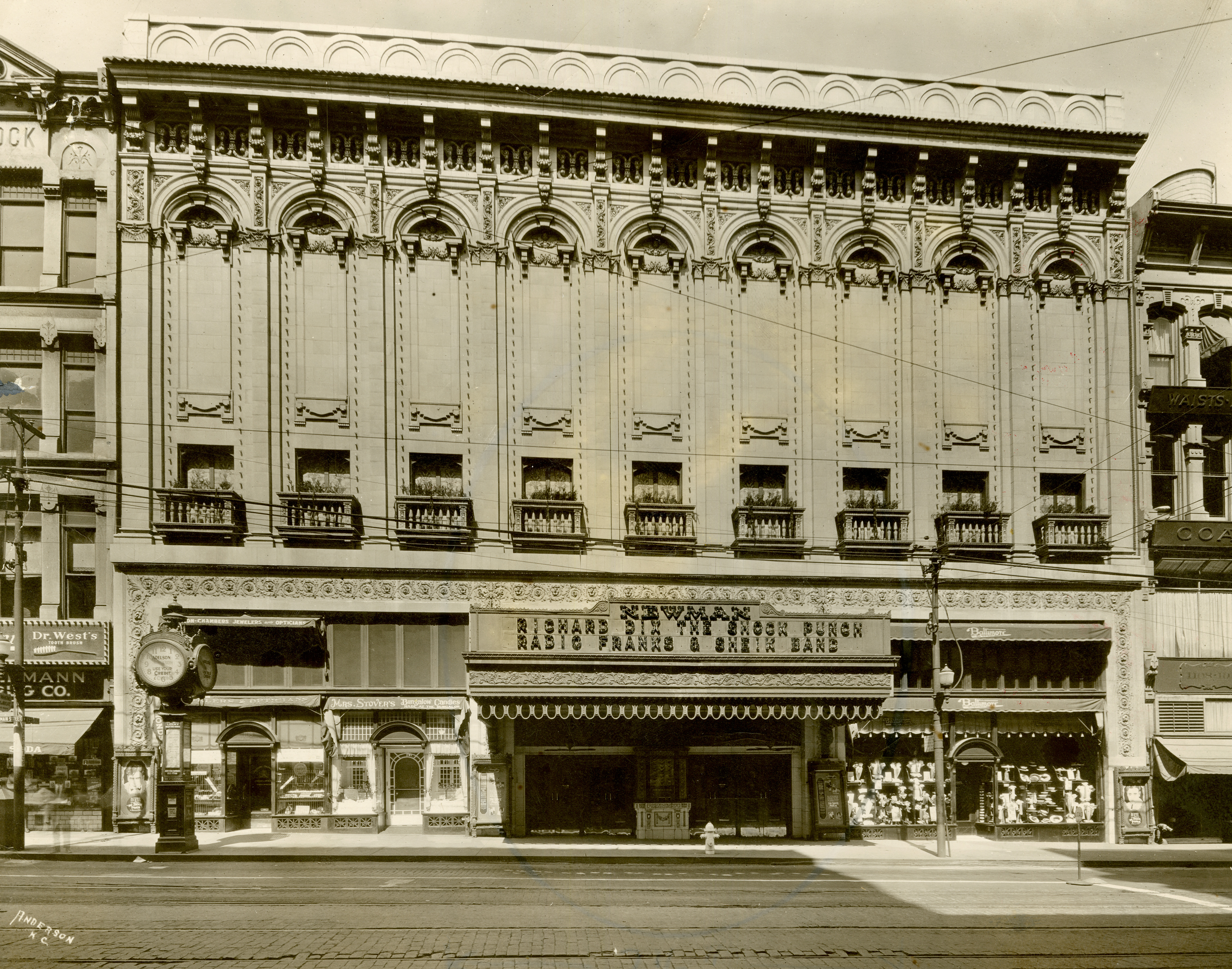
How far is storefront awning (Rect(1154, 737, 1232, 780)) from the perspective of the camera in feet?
85.6

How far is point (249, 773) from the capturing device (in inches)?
992

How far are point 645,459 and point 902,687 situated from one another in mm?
9044

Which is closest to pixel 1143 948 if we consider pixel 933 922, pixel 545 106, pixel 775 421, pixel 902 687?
pixel 933 922

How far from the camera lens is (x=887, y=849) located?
24.2 m

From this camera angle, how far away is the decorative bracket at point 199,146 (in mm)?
25828

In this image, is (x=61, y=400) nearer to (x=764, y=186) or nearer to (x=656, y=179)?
(x=656, y=179)

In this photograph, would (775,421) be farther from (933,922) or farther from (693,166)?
(933,922)

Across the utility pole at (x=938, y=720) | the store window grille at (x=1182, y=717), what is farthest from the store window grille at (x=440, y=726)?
the store window grille at (x=1182, y=717)

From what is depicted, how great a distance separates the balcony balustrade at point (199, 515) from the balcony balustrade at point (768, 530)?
12.6 m

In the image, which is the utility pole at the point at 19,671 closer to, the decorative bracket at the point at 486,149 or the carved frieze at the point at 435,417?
the carved frieze at the point at 435,417

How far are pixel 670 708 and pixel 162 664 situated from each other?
11.3m

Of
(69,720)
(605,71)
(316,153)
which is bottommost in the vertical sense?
(69,720)

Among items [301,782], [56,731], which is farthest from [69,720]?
[301,782]

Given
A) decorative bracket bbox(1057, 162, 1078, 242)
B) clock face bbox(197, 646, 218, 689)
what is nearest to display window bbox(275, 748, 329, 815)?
clock face bbox(197, 646, 218, 689)
